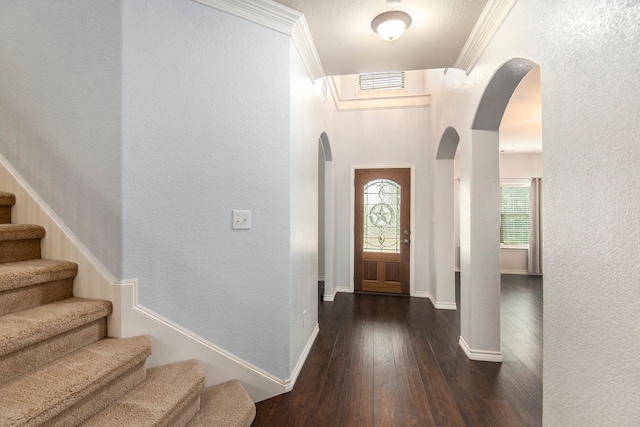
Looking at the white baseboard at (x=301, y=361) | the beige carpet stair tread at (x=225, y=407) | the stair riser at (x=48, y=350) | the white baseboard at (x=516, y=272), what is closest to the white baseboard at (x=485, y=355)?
the white baseboard at (x=301, y=361)

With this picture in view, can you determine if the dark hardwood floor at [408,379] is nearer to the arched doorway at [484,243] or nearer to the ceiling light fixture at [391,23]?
the arched doorway at [484,243]

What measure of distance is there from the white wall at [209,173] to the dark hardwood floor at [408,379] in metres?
0.38

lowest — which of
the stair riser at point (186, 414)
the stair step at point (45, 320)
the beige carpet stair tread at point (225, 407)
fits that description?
the beige carpet stair tread at point (225, 407)

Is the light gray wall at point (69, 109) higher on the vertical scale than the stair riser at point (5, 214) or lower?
higher

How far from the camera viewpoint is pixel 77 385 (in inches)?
46.4

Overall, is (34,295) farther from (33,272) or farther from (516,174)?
(516,174)

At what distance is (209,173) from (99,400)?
49.2 inches

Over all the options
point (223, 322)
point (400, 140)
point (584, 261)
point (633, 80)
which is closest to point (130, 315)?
point (223, 322)

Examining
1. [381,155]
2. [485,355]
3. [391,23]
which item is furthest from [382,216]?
[391,23]

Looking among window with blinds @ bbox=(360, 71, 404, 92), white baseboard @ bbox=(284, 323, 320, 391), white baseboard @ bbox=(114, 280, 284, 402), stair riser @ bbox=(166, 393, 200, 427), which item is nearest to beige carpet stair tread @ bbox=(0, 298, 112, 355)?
white baseboard @ bbox=(114, 280, 284, 402)

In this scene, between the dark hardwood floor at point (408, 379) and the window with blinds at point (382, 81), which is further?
the window with blinds at point (382, 81)

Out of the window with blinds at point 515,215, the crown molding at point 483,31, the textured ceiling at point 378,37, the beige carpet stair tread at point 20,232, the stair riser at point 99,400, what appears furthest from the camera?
the window with blinds at point 515,215

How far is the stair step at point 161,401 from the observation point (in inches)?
49.8

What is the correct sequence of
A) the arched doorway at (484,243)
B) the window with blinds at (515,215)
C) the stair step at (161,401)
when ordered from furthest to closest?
1. the window with blinds at (515,215)
2. the arched doorway at (484,243)
3. the stair step at (161,401)
